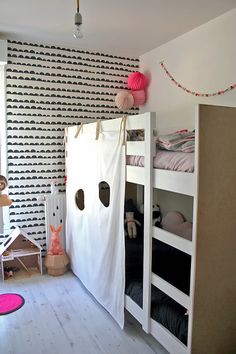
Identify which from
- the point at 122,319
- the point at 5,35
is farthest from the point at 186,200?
the point at 5,35

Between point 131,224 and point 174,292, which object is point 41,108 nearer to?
point 131,224

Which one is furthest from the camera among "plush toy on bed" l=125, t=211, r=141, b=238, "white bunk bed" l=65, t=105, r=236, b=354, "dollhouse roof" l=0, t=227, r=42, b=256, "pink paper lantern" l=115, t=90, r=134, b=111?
"pink paper lantern" l=115, t=90, r=134, b=111

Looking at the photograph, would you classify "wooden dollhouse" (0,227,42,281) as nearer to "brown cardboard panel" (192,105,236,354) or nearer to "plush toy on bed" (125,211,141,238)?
"plush toy on bed" (125,211,141,238)

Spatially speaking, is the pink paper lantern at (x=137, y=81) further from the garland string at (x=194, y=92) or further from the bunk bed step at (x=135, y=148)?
the bunk bed step at (x=135, y=148)

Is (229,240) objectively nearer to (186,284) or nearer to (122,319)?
(186,284)

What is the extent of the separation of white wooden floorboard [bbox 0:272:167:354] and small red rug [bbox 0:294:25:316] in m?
0.05

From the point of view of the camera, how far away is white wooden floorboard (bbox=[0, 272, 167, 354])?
6.53ft

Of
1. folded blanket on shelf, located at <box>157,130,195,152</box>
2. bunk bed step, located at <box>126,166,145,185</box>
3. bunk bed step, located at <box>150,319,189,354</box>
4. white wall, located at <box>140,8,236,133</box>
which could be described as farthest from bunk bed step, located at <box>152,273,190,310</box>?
white wall, located at <box>140,8,236,133</box>

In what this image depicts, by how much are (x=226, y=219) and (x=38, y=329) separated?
154 cm

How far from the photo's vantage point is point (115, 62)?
3.50 metres

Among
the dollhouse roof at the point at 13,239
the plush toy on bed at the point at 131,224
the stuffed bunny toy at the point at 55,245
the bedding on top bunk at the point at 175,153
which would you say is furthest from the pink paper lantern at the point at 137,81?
the dollhouse roof at the point at 13,239

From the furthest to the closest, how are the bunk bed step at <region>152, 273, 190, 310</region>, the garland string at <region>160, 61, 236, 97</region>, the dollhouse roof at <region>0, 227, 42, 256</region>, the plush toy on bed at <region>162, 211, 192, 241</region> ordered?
1. the dollhouse roof at <region>0, 227, 42, 256</region>
2. the plush toy on bed at <region>162, 211, 192, 241</region>
3. the garland string at <region>160, 61, 236, 97</region>
4. the bunk bed step at <region>152, 273, 190, 310</region>

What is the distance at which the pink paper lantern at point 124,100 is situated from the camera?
332cm

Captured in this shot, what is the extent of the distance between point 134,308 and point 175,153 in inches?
43.5
